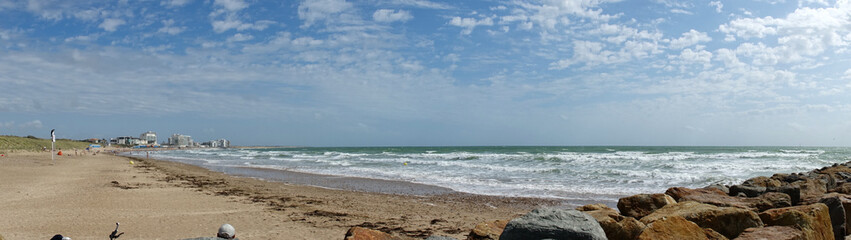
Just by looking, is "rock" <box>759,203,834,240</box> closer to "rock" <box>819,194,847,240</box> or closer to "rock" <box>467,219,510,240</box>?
"rock" <box>819,194,847,240</box>

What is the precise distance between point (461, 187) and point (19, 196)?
1121 centimetres

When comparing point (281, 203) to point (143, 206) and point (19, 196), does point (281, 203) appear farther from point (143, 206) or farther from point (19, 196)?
point (19, 196)

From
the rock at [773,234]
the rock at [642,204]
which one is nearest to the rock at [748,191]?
the rock at [642,204]

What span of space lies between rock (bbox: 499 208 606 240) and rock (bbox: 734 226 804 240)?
→ 126 cm

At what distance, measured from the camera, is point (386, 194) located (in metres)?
13.4

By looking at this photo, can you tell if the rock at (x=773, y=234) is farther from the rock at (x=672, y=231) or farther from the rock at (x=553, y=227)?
the rock at (x=553, y=227)

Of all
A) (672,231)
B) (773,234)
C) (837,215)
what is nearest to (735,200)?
(837,215)

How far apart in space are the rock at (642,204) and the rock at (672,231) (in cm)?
190

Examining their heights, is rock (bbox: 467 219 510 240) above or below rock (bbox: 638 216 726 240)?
below

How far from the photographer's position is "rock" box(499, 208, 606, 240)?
3.64m

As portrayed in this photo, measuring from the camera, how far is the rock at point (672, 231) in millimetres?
3703

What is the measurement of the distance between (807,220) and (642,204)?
1862 mm

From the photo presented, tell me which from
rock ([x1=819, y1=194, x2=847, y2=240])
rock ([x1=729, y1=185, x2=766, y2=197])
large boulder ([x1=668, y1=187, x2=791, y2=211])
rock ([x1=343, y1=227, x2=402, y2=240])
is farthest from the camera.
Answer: rock ([x1=729, y1=185, x2=766, y2=197])

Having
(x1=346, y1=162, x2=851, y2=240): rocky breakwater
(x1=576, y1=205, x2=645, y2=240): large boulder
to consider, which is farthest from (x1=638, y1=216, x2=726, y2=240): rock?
(x1=576, y1=205, x2=645, y2=240): large boulder
